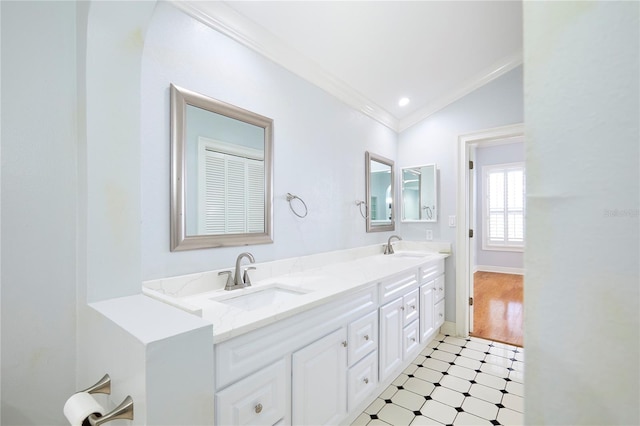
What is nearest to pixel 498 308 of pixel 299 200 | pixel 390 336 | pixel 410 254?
pixel 410 254

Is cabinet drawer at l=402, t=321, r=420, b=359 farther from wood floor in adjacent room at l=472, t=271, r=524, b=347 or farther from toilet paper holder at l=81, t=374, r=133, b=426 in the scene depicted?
toilet paper holder at l=81, t=374, r=133, b=426

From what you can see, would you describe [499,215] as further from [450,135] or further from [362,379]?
[362,379]

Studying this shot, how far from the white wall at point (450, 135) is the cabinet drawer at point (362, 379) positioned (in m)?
1.60

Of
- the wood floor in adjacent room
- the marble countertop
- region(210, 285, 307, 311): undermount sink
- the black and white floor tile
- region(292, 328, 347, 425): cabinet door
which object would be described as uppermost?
the marble countertop

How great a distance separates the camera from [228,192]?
5.44 ft

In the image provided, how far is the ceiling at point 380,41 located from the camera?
175 cm

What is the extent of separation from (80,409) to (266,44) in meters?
1.98

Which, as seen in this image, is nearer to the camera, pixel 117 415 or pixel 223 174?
pixel 117 415

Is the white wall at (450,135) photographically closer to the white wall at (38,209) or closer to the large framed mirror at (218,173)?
the large framed mirror at (218,173)

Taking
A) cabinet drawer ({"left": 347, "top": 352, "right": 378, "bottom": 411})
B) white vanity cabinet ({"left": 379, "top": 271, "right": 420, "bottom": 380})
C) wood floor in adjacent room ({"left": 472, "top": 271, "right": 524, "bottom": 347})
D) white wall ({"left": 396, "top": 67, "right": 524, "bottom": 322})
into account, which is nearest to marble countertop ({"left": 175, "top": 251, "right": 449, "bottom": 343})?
white vanity cabinet ({"left": 379, "top": 271, "right": 420, "bottom": 380})

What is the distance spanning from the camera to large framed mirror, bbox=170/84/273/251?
4.75 feet

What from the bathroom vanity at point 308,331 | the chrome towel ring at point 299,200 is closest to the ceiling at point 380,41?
the chrome towel ring at point 299,200

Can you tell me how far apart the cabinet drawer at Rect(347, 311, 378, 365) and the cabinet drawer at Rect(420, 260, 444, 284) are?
856 mm

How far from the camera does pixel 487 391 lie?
2.03 m
